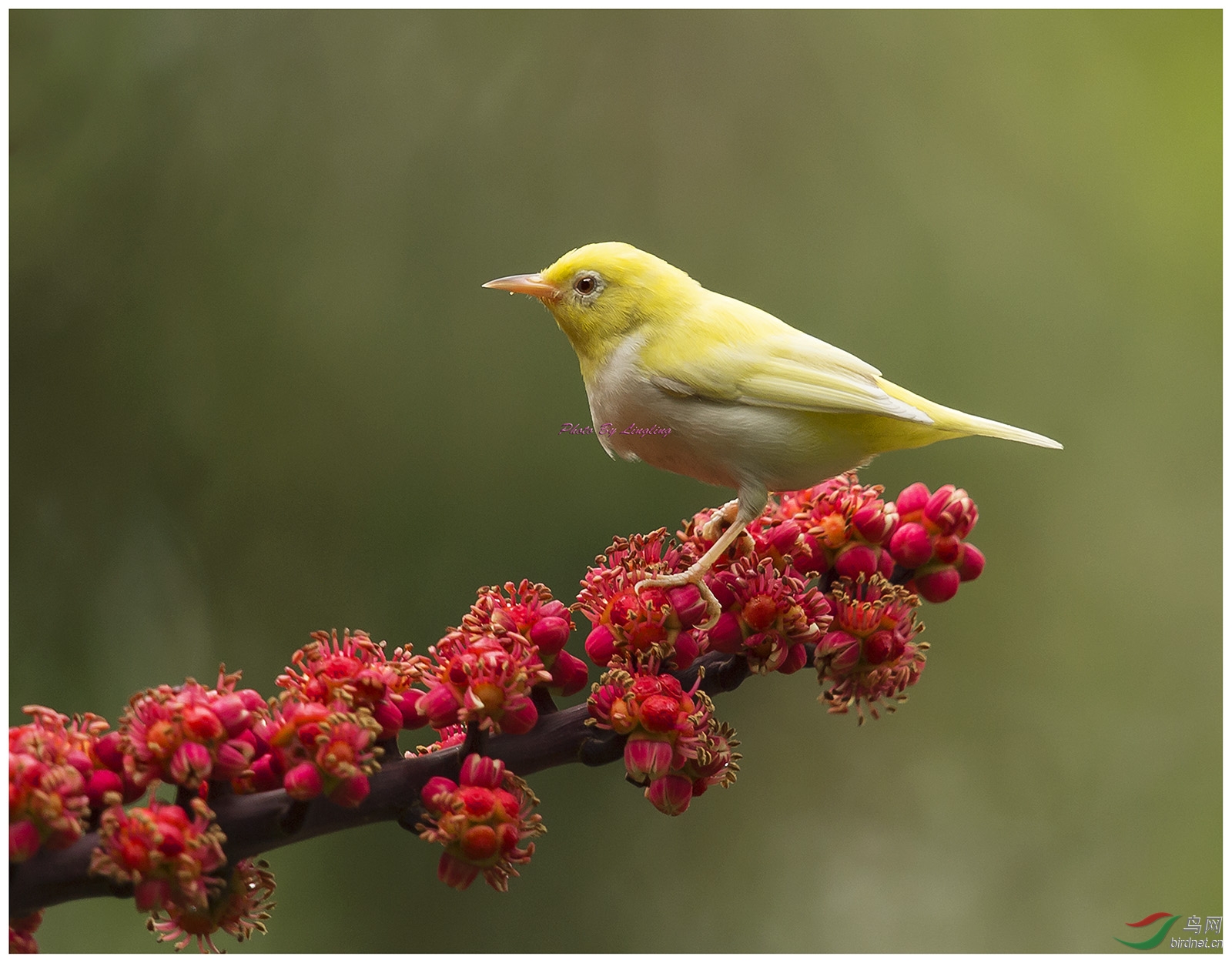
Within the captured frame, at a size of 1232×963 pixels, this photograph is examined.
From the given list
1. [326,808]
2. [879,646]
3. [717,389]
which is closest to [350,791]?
[326,808]

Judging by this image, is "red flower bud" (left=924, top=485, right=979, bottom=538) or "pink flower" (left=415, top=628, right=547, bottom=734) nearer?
"pink flower" (left=415, top=628, right=547, bottom=734)

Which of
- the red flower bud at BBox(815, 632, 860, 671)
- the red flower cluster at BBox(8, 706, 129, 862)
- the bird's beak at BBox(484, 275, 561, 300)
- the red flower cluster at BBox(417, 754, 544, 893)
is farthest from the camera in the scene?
the bird's beak at BBox(484, 275, 561, 300)

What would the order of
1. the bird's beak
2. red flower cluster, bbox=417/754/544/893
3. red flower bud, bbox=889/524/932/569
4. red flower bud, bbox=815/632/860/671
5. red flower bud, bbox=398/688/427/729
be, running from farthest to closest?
the bird's beak, red flower bud, bbox=889/524/932/569, red flower bud, bbox=815/632/860/671, red flower bud, bbox=398/688/427/729, red flower cluster, bbox=417/754/544/893

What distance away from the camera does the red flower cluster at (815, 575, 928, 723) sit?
1303mm

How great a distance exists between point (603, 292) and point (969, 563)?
2.08 feet

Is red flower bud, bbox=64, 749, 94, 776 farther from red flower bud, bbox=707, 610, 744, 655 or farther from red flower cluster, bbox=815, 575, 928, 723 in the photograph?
red flower cluster, bbox=815, 575, 928, 723

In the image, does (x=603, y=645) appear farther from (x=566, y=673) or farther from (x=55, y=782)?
(x=55, y=782)

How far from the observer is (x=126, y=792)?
42.1 inches

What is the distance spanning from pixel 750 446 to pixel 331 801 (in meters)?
0.72

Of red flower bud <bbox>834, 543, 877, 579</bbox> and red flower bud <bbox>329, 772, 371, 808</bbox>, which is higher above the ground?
red flower bud <bbox>834, 543, 877, 579</bbox>

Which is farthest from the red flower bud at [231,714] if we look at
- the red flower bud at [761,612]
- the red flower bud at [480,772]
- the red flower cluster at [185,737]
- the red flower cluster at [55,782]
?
the red flower bud at [761,612]

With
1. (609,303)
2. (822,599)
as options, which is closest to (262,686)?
(609,303)

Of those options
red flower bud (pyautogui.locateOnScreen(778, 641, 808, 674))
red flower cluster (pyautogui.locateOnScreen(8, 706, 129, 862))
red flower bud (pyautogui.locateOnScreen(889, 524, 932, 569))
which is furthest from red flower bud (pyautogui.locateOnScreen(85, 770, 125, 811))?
red flower bud (pyautogui.locateOnScreen(889, 524, 932, 569))

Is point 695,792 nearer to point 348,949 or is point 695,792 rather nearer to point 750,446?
point 750,446
